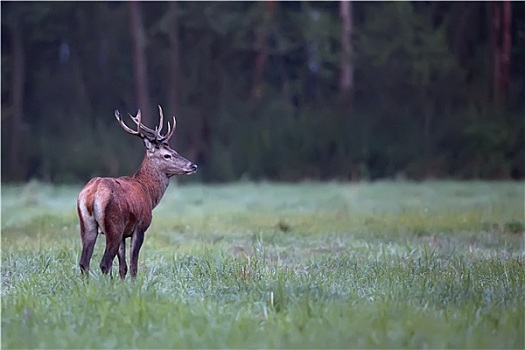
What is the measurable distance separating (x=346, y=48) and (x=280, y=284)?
22095mm

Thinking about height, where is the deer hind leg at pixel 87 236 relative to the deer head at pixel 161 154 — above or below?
below

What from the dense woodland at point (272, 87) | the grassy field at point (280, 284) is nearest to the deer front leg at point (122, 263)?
the grassy field at point (280, 284)

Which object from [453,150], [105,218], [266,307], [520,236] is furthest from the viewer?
[453,150]

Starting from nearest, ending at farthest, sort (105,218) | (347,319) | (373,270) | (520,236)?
(347,319), (105,218), (373,270), (520,236)

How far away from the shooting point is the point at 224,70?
31.0m

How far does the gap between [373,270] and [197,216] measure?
7612mm

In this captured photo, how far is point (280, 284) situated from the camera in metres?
7.77

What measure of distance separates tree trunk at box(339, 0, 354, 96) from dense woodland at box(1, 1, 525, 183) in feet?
0.18

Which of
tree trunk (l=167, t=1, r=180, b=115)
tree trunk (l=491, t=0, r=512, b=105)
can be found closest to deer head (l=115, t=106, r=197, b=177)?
tree trunk (l=167, t=1, r=180, b=115)

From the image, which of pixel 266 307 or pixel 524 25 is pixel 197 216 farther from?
pixel 524 25

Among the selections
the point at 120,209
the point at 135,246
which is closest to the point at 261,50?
the point at 135,246

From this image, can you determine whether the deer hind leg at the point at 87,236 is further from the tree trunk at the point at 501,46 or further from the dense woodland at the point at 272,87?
the tree trunk at the point at 501,46

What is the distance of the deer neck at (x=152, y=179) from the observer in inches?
375

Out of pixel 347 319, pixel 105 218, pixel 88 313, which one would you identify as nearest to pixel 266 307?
pixel 347 319
